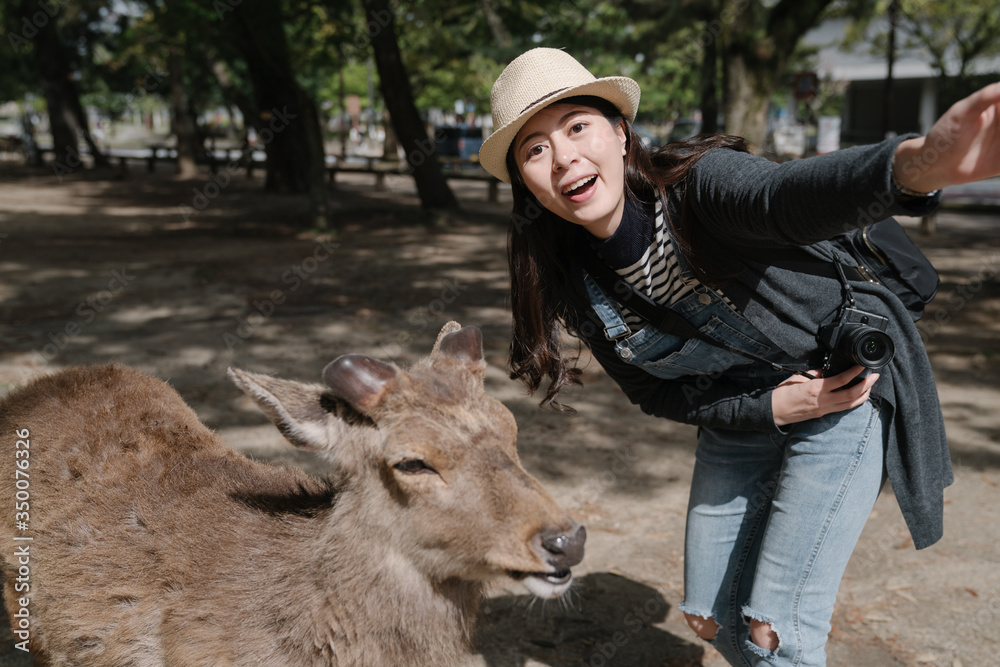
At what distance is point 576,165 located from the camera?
9.00 feet

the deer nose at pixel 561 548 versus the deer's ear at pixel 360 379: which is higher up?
the deer's ear at pixel 360 379

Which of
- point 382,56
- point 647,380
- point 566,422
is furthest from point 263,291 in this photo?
point 647,380

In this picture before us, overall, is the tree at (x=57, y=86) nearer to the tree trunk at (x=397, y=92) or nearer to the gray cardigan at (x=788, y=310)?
the tree trunk at (x=397, y=92)

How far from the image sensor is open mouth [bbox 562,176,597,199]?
108 inches

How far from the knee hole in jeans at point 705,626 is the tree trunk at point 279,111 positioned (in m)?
A: 13.7

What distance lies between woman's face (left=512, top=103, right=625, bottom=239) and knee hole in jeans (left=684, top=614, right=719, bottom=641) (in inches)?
62.2

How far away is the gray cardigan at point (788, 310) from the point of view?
7.63 ft

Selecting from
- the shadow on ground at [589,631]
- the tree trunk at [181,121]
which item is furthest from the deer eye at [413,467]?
the tree trunk at [181,121]

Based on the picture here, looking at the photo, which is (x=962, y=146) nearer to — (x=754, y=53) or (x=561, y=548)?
(x=561, y=548)

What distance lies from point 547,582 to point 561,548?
11 centimetres

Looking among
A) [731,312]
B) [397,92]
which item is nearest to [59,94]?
[397,92]

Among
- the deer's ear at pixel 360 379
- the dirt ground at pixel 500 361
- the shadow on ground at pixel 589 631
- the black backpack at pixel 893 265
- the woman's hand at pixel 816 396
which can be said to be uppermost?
the black backpack at pixel 893 265

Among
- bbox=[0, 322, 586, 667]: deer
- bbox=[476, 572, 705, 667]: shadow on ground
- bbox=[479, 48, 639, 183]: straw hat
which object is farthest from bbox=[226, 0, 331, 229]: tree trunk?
bbox=[479, 48, 639, 183]: straw hat

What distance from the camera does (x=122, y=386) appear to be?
3.50m
